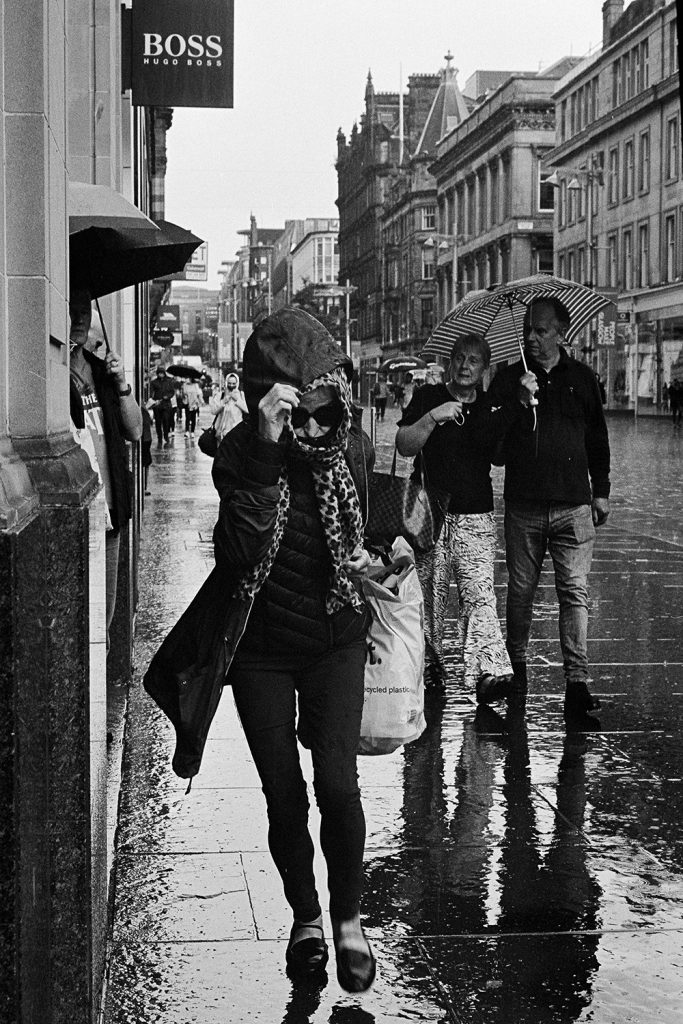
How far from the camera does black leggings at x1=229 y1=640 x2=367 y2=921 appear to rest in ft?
13.5

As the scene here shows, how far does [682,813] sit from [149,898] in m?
2.10

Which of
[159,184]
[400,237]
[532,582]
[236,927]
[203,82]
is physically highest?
[400,237]

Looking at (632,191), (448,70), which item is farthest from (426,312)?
(632,191)

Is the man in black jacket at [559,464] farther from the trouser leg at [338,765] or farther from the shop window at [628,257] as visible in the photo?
the shop window at [628,257]

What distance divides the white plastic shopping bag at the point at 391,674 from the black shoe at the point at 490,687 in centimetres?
304

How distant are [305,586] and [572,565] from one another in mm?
3597

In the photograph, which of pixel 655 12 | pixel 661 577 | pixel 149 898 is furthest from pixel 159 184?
pixel 149 898

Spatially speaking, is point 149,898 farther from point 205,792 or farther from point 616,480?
point 616,480

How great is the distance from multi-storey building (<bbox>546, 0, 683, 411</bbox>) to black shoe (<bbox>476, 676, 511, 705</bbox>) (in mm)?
51025

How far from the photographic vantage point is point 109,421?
→ 6762 millimetres

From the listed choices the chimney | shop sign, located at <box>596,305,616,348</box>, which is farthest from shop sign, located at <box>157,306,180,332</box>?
the chimney

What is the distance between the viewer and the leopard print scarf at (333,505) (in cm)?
404

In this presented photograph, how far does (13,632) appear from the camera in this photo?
3.03 m

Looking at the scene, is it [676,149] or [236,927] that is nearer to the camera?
[236,927]
